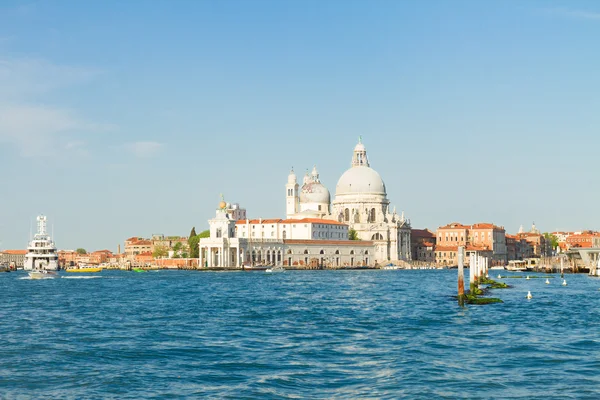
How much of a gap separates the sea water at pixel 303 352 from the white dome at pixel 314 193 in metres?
104

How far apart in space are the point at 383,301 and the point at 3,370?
82.9 feet

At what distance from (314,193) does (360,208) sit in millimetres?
7624

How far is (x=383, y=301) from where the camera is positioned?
4319 cm

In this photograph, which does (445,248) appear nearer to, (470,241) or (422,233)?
(470,241)

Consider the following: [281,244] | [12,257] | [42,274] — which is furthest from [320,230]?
[12,257]

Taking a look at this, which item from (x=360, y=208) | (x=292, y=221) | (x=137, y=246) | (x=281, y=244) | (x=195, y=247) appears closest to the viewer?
(x=281, y=244)

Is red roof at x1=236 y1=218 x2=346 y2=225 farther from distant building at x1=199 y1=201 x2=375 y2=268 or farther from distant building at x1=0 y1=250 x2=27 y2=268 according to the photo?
distant building at x1=0 y1=250 x2=27 y2=268

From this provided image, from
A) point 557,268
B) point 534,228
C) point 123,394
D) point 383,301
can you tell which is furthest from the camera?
point 534,228

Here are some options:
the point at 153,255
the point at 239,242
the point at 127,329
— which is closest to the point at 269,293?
the point at 127,329

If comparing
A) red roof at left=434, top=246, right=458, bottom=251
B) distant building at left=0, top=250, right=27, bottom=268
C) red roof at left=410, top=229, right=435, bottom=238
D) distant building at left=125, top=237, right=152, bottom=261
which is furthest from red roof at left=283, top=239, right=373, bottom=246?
distant building at left=0, top=250, right=27, bottom=268

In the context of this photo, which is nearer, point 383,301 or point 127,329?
point 127,329

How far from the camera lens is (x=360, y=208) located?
14200cm

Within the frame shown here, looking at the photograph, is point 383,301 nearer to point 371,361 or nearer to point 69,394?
point 371,361

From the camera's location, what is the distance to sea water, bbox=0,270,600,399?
18.0m
